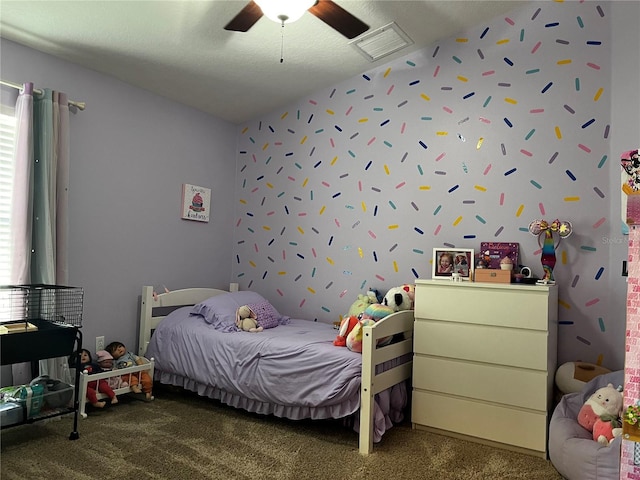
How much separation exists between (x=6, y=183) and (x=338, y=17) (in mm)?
2263

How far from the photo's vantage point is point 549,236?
2.98 meters

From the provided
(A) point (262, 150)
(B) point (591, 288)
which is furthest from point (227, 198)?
(B) point (591, 288)

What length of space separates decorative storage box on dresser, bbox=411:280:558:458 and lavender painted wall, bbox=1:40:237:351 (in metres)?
2.14

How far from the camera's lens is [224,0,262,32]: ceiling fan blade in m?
2.29

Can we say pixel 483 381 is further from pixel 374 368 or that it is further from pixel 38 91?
pixel 38 91

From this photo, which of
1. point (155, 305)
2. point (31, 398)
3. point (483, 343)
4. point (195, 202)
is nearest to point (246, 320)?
point (155, 305)

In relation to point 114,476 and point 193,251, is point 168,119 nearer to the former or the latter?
point 193,251

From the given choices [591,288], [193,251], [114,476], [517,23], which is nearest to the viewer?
[114,476]

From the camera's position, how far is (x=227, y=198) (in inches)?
177

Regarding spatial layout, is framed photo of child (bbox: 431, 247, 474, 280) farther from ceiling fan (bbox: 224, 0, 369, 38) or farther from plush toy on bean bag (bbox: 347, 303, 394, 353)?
ceiling fan (bbox: 224, 0, 369, 38)

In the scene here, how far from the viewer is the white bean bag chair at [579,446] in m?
2.07

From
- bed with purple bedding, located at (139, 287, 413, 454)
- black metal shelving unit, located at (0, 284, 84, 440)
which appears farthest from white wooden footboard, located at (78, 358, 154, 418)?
black metal shelving unit, located at (0, 284, 84, 440)

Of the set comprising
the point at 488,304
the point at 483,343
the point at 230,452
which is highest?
the point at 488,304

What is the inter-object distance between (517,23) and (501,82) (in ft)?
1.31
